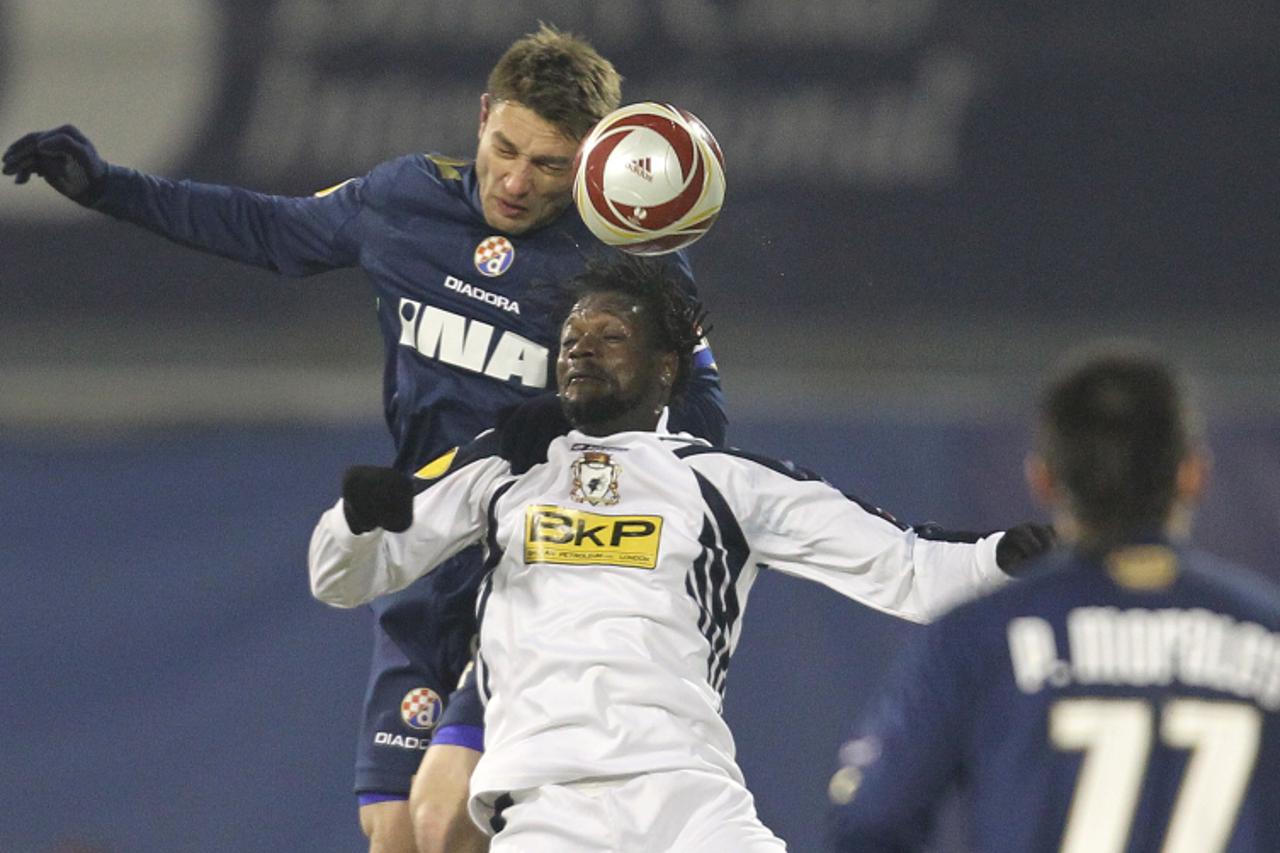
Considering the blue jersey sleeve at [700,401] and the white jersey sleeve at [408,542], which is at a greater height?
the blue jersey sleeve at [700,401]

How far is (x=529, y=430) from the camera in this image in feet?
14.6

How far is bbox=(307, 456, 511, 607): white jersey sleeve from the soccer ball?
0.55 m

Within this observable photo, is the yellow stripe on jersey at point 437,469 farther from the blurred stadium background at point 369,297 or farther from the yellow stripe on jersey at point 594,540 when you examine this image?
the blurred stadium background at point 369,297

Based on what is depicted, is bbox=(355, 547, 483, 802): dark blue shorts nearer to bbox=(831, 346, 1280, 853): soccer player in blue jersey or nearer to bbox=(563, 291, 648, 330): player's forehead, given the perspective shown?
bbox=(563, 291, 648, 330): player's forehead

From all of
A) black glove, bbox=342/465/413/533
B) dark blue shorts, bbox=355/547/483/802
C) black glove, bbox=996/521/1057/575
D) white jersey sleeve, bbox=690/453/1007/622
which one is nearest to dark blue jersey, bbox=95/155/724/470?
dark blue shorts, bbox=355/547/483/802

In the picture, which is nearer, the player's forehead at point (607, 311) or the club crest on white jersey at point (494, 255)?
the player's forehead at point (607, 311)

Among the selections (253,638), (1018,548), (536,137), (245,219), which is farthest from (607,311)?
(253,638)

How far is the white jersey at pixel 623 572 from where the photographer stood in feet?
13.4

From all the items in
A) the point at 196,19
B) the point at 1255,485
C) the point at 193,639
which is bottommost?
the point at 193,639

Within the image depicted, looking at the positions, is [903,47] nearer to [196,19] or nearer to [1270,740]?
[196,19]

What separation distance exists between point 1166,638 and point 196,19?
5.75 meters

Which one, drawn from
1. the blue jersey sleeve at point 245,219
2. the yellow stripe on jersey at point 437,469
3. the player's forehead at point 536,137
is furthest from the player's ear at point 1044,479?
the blue jersey sleeve at point 245,219

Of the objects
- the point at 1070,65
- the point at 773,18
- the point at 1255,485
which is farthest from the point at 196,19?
the point at 1255,485

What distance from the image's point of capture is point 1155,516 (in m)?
2.79
